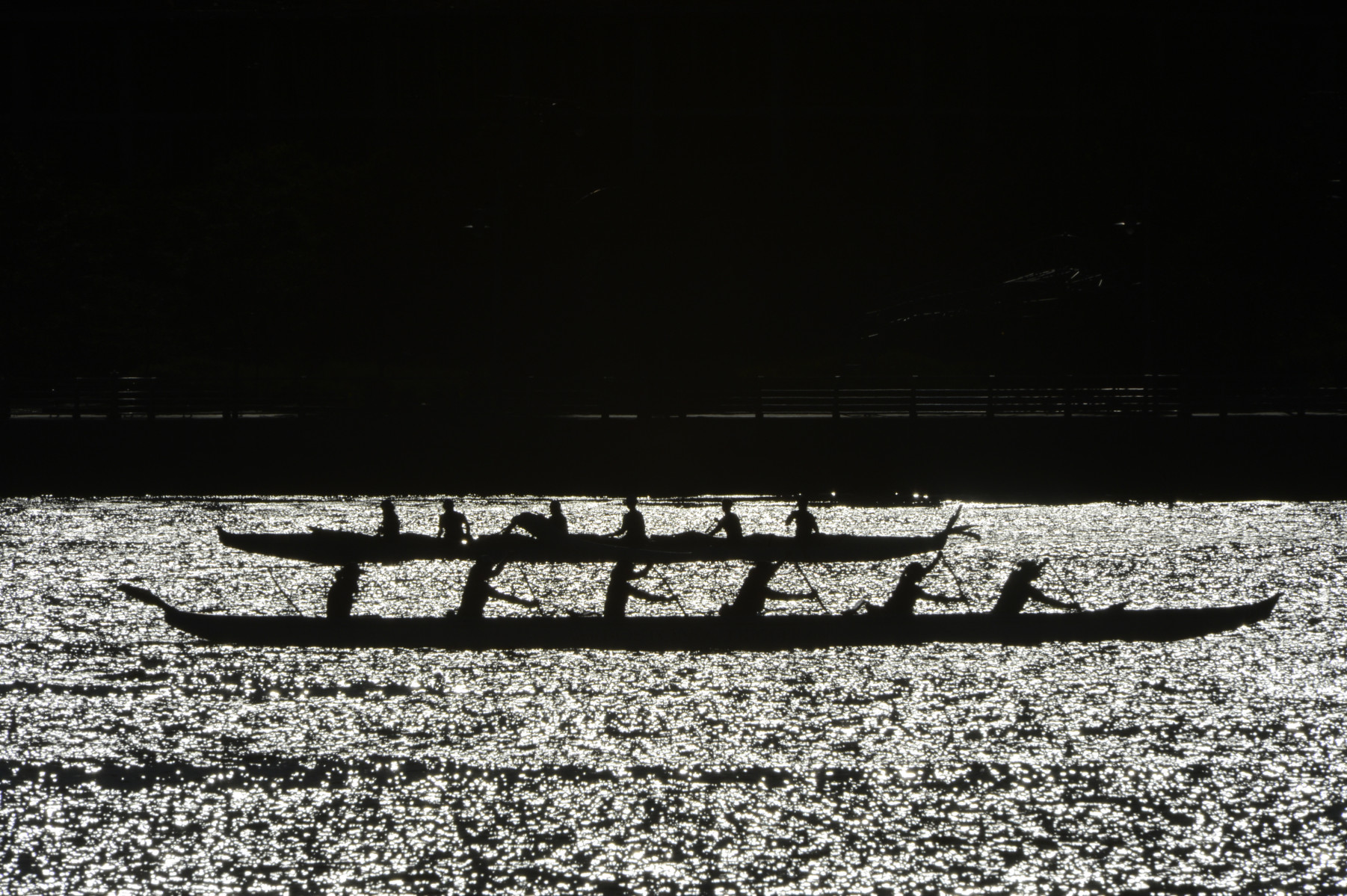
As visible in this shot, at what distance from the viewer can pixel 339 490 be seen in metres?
47.2

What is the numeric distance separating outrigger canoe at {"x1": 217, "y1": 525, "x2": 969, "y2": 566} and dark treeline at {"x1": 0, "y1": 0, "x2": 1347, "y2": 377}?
29.1 metres

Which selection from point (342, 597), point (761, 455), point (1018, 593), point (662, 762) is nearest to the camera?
point (662, 762)

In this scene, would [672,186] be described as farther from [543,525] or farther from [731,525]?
[731,525]

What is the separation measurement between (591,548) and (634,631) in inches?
279

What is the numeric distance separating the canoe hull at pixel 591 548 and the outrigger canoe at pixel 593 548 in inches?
0.6

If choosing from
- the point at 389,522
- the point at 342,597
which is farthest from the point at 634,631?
the point at 389,522

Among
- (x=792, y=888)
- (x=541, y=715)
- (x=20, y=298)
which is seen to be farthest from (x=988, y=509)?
(x=20, y=298)

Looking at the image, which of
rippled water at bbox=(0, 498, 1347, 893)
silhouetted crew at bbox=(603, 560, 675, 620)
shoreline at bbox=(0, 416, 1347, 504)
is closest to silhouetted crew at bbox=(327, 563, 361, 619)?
rippled water at bbox=(0, 498, 1347, 893)

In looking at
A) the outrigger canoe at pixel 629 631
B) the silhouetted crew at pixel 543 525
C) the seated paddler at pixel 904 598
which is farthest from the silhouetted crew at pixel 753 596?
the silhouetted crew at pixel 543 525

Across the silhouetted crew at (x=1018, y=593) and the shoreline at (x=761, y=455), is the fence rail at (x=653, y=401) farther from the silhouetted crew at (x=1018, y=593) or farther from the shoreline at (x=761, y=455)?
the silhouetted crew at (x=1018, y=593)

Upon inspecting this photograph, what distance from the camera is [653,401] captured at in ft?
156

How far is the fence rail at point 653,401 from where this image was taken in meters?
46.7

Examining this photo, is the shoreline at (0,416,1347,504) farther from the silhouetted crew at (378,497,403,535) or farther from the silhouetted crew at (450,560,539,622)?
the silhouetted crew at (450,560,539,622)

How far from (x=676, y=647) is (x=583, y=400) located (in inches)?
952
